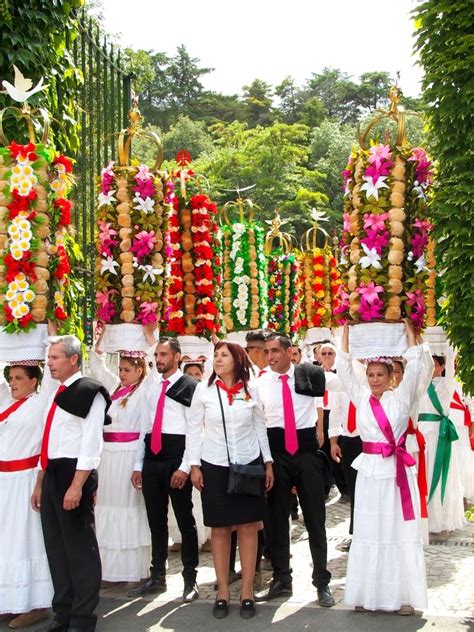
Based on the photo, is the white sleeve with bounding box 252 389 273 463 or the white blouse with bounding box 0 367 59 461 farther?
the white sleeve with bounding box 252 389 273 463

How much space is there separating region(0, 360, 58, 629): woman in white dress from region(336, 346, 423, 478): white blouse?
2.51 metres

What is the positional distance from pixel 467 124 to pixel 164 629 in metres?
4.33

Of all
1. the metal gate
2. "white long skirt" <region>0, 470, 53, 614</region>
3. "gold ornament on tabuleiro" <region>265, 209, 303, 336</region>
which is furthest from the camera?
"gold ornament on tabuleiro" <region>265, 209, 303, 336</region>

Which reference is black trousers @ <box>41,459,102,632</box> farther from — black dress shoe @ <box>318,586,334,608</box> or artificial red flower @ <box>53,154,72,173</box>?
artificial red flower @ <box>53,154,72,173</box>

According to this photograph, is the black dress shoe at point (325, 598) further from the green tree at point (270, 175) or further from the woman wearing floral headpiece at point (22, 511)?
the green tree at point (270, 175)

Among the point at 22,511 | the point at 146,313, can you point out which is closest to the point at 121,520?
the point at 22,511

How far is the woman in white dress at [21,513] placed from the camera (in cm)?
626

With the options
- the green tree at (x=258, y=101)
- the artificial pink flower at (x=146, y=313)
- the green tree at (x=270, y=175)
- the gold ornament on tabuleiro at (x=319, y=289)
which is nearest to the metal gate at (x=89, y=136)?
the artificial pink flower at (x=146, y=313)

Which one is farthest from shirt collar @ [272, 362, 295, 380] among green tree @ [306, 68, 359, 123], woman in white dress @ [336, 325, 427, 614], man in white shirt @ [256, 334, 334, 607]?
green tree @ [306, 68, 359, 123]

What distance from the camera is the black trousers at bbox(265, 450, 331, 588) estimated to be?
6895 mm

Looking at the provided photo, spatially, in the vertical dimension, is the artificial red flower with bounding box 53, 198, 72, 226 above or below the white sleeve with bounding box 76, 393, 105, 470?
above

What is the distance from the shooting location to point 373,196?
645 centimetres

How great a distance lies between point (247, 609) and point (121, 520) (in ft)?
5.03

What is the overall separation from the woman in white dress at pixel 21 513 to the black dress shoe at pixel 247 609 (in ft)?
4.88
